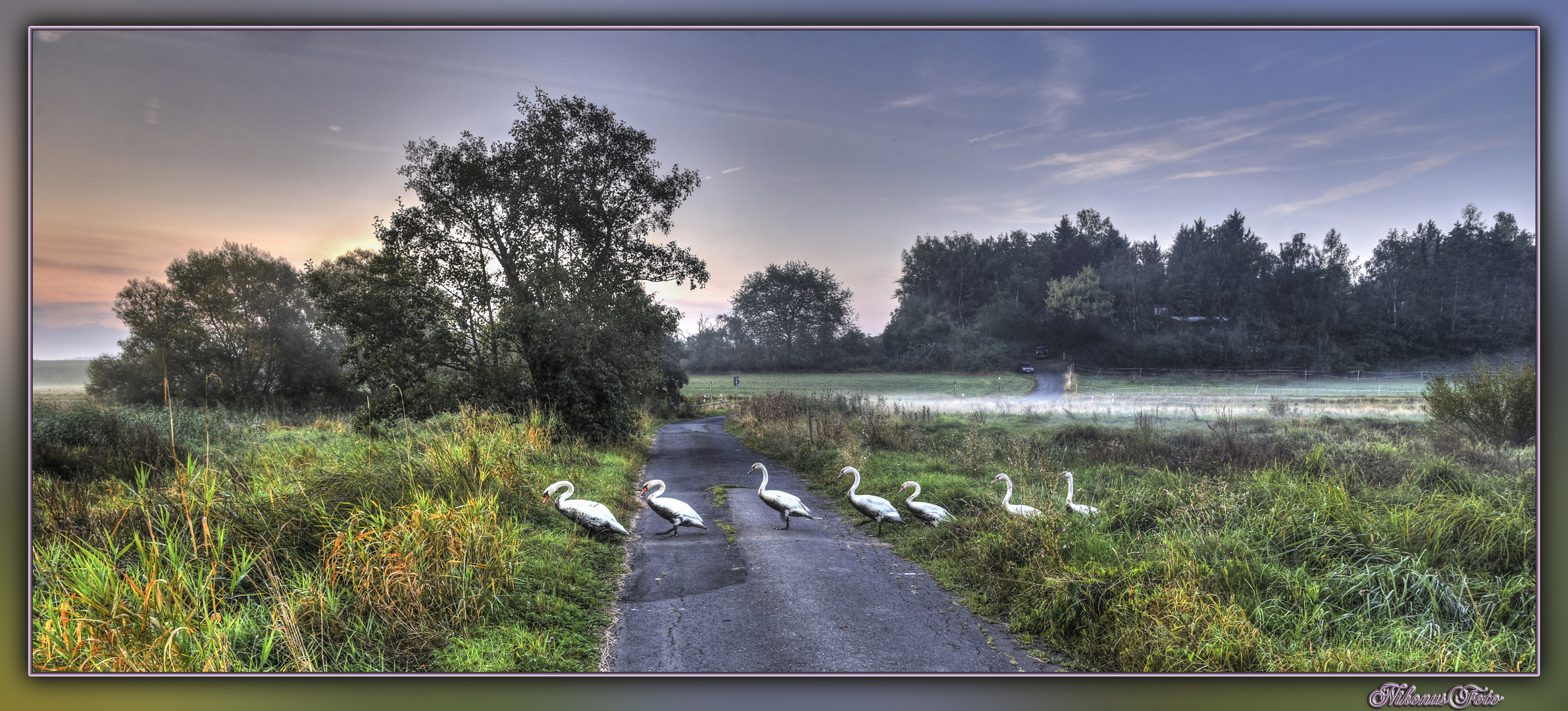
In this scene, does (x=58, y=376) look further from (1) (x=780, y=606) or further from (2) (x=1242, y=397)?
(2) (x=1242, y=397)

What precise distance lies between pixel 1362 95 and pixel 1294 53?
509 mm

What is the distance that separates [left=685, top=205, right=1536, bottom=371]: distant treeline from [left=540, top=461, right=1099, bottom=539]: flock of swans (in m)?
1.05

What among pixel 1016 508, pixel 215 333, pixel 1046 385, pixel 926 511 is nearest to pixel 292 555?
pixel 215 333

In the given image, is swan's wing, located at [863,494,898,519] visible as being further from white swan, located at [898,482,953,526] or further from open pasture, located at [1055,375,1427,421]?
open pasture, located at [1055,375,1427,421]

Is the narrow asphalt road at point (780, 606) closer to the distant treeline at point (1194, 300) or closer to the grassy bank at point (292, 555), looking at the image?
the grassy bank at point (292, 555)

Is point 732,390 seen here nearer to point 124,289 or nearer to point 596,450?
point 596,450

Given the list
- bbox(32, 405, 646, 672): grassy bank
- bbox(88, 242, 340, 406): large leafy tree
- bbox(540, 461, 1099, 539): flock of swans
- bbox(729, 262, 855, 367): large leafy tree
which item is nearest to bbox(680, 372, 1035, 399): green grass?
bbox(729, 262, 855, 367): large leafy tree

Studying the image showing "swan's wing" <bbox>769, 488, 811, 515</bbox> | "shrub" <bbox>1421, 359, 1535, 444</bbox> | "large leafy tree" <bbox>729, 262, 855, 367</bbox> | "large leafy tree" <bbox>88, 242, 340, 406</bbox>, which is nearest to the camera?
"shrub" <bbox>1421, 359, 1535, 444</bbox>

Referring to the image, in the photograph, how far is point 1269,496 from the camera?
392cm

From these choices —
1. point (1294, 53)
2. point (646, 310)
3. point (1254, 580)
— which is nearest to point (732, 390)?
Answer: point (646, 310)

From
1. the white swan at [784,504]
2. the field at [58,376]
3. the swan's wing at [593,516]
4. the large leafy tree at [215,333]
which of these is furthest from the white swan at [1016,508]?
the field at [58,376]

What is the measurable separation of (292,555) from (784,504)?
3.09m

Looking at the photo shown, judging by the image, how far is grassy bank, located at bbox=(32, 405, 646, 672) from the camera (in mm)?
3008

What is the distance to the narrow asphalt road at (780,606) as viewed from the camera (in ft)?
10.5
